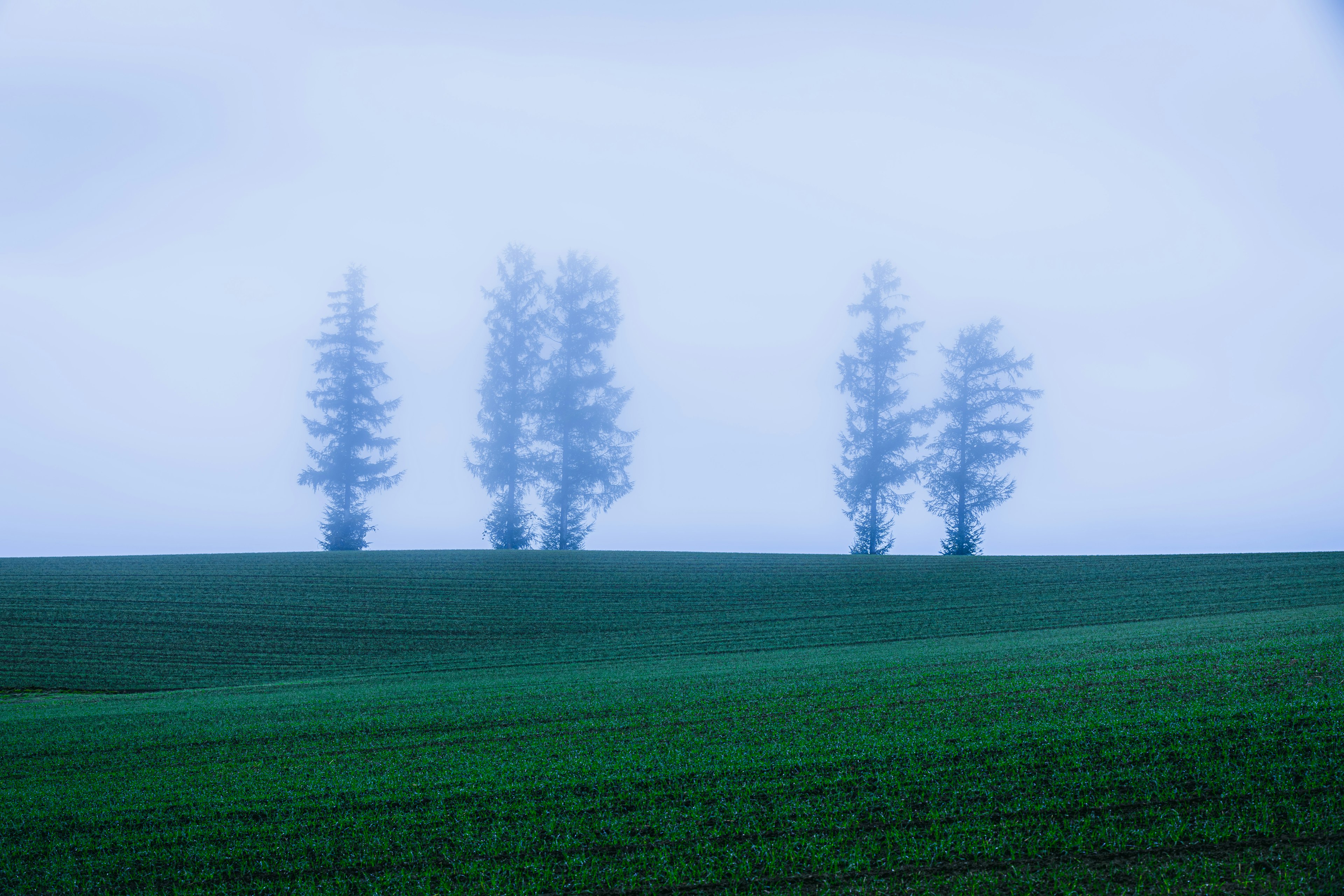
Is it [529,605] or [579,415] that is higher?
[579,415]

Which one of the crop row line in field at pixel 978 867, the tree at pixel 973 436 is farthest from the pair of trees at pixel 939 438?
the crop row line in field at pixel 978 867

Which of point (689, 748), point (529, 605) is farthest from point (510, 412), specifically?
point (689, 748)

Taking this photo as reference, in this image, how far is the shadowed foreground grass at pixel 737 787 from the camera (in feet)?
17.2

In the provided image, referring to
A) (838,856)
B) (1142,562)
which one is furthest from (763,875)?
(1142,562)

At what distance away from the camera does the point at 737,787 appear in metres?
6.69

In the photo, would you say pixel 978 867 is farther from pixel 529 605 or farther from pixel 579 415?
pixel 579 415

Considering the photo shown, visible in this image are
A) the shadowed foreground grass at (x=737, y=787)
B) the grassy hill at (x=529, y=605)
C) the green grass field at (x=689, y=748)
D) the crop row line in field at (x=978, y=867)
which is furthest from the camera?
the grassy hill at (x=529, y=605)

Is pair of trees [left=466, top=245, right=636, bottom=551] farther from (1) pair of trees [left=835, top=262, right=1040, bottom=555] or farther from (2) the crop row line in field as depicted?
(2) the crop row line in field

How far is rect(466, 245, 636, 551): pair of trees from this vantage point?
2752 cm

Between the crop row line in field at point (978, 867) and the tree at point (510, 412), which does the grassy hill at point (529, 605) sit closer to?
the tree at point (510, 412)

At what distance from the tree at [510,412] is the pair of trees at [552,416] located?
0.09 feet

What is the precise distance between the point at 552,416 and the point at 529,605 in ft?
32.3

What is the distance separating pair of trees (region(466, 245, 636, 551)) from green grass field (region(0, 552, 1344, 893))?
9385mm

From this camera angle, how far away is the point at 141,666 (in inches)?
598
